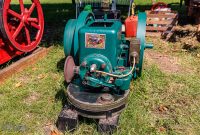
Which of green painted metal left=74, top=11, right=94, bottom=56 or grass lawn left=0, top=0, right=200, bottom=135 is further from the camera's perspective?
green painted metal left=74, top=11, right=94, bottom=56

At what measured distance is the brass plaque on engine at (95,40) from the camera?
319 centimetres

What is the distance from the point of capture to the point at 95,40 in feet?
10.6

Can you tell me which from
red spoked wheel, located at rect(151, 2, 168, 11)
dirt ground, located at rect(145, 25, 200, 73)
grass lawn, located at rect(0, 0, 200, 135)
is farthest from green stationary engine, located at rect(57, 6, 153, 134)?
red spoked wheel, located at rect(151, 2, 168, 11)

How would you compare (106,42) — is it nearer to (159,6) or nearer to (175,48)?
(175,48)

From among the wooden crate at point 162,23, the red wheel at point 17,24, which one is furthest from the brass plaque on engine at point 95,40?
the wooden crate at point 162,23

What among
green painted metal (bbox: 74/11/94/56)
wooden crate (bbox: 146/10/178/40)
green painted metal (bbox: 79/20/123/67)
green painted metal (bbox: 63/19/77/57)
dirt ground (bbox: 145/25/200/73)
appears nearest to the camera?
green painted metal (bbox: 79/20/123/67)

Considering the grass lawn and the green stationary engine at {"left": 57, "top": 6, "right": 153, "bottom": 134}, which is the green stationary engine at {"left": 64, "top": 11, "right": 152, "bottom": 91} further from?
the grass lawn

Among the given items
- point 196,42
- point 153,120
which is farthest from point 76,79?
point 196,42

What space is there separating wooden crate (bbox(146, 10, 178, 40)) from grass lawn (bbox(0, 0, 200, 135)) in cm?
126

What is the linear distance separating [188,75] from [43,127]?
2.45 metres

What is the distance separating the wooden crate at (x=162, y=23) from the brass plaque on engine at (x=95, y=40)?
11.8 feet

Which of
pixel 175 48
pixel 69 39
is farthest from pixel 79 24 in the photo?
pixel 175 48

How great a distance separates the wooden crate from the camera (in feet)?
21.6

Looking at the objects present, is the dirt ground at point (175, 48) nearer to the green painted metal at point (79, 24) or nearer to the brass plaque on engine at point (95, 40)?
the green painted metal at point (79, 24)
